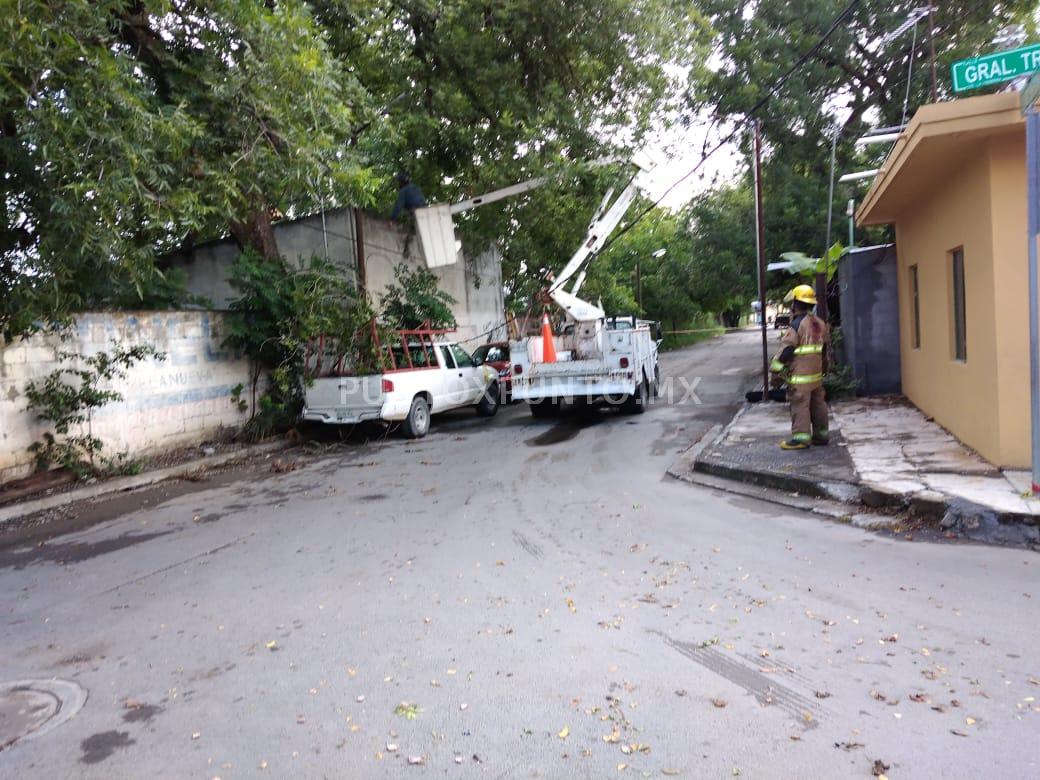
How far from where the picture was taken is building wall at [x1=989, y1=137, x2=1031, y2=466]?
7184 millimetres

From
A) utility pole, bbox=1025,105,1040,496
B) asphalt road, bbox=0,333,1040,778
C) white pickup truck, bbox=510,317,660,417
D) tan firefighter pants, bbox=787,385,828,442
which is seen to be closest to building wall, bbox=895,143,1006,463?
utility pole, bbox=1025,105,1040,496

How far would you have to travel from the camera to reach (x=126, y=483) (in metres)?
9.96

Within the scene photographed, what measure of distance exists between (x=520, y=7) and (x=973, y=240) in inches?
357

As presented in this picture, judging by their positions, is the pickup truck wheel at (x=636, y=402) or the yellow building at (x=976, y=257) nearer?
the yellow building at (x=976, y=257)

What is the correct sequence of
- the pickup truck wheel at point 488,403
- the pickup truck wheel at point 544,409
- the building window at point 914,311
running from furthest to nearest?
the pickup truck wheel at point 488,403 → the pickup truck wheel at point 544,409 → the building window at point 914,311

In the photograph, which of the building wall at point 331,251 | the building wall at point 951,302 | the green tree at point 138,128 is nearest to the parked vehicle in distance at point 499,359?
the building wall at point 331,251

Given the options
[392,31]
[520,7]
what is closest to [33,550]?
[392,31]

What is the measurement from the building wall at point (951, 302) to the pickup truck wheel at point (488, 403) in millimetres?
7645

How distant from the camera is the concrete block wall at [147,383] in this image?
9445mm

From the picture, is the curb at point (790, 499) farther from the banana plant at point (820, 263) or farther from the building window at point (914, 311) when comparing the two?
the banana plant at point (820, 263)

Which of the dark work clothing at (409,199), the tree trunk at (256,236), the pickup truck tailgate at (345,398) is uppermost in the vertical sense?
the dark work clothing at (409,199)

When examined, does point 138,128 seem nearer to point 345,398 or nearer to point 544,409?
point 345,398

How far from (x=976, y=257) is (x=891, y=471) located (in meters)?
2.29

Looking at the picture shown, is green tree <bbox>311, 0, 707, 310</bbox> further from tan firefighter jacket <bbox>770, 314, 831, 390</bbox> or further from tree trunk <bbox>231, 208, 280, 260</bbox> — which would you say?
tan firefighter jacket <bbox>770, 314, 831, 390</bbox>
